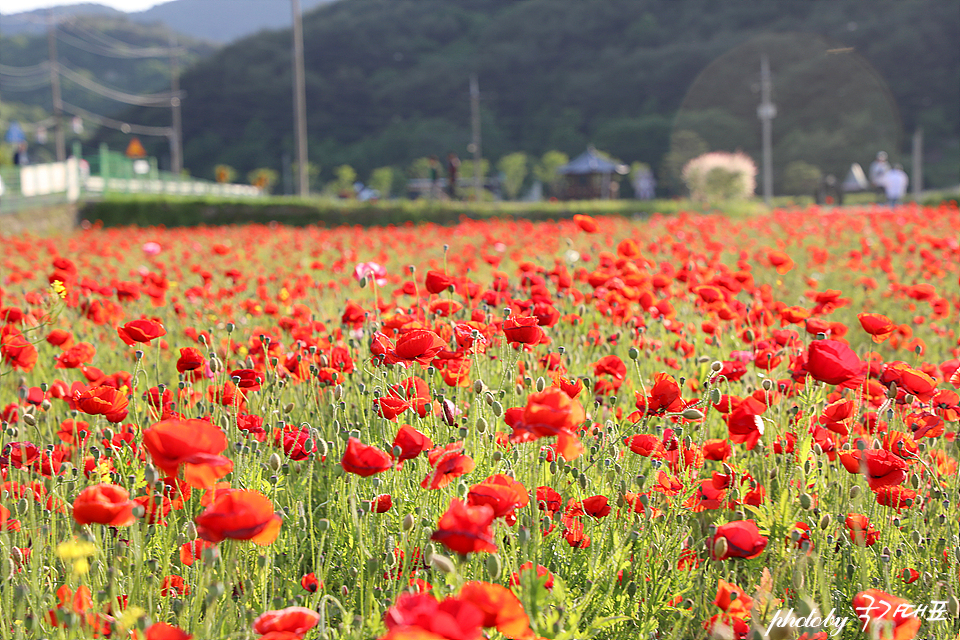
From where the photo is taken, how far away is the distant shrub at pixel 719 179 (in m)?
24.5

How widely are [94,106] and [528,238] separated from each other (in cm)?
9560

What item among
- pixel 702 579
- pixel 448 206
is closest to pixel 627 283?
pixel 702 579

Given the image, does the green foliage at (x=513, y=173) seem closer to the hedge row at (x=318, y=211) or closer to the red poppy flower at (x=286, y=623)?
the hedge row at (x=318, y=211)

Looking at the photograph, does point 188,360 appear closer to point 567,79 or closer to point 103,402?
point 103,402

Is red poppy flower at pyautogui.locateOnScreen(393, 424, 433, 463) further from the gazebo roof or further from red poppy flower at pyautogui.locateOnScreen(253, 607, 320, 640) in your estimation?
the gazebo roof

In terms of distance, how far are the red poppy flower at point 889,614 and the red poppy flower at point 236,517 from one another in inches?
34.8

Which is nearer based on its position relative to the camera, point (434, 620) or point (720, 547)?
point (434, 620)

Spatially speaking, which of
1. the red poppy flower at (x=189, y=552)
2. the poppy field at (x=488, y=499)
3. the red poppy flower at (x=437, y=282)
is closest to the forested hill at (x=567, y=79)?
the poppy field at (x=488, y=499)

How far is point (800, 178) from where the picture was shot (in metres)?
52.2

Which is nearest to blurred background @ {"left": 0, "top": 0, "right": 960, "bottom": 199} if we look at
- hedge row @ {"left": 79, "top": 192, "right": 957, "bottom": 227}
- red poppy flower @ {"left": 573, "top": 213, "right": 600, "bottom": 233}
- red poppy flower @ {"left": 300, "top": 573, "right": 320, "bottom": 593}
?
hedge row @ {"left": 79, "top": 192, "right": 957, "bottom": 227}

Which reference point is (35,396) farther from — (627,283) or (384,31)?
(384,31)

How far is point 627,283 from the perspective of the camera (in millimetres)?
3062

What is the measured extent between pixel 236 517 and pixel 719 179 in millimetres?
25210

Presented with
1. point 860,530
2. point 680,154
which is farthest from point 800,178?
point 860,530
